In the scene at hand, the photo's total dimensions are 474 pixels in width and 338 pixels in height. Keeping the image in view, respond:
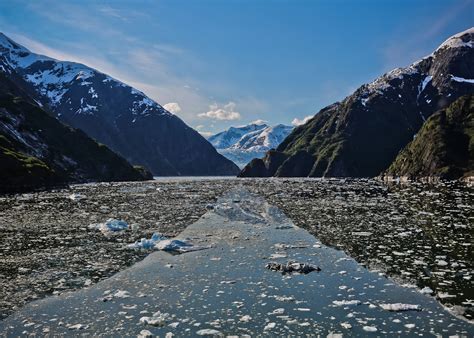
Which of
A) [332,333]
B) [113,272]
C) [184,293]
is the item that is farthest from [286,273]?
[113,272]

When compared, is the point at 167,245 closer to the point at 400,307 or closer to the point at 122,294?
the point at 122,294

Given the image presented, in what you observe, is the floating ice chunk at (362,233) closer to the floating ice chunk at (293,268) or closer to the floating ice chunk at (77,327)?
the floating ice chunk at (293,268)

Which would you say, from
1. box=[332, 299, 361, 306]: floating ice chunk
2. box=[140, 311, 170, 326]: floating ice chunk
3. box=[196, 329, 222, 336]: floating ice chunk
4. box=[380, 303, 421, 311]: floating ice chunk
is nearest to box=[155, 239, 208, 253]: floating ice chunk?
box=[140, 311, 170, 326]: floating ice chunk

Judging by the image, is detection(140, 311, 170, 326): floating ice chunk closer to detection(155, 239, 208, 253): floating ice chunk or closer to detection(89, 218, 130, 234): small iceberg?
detection(155, 239, 208, 253): floating ice chunk

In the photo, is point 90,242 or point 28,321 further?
point 90,242

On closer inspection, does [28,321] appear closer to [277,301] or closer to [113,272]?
[113,272]

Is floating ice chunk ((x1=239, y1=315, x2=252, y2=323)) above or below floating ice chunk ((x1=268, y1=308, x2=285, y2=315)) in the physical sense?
below
